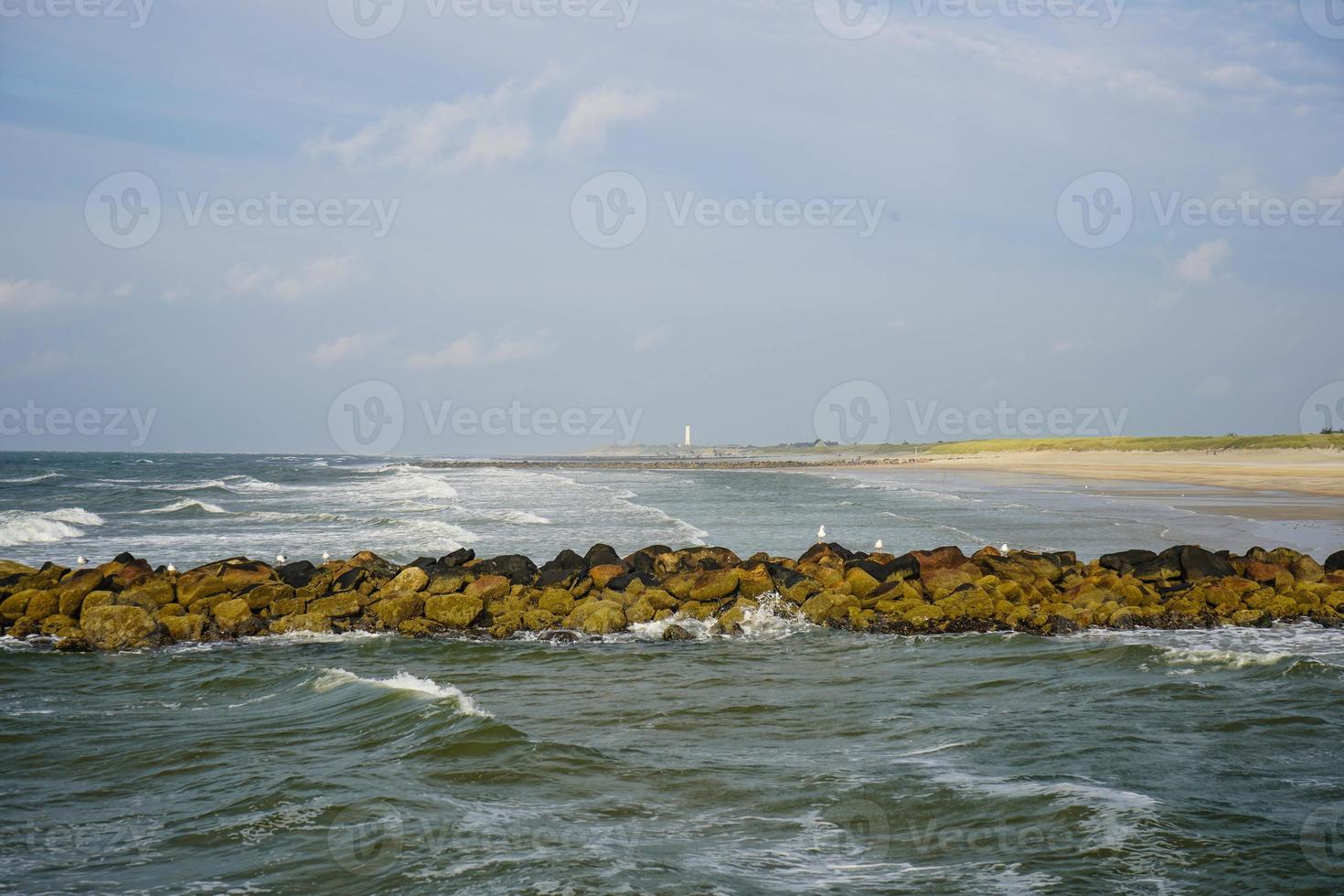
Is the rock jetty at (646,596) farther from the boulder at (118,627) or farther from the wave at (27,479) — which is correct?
the wave at (27,479)

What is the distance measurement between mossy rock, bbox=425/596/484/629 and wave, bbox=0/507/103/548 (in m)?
19.8

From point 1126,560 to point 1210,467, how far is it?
196 ft

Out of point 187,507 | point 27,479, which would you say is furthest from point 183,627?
point 27,479

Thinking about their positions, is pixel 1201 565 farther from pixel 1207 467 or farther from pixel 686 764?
pixel 1207 467

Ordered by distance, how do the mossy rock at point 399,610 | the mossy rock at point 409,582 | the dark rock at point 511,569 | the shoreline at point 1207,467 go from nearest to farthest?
the mossy rock at point 399,610, the mossy rock at point 409,582, the dark rock at point 511,569, the shoreline at point 1207,467

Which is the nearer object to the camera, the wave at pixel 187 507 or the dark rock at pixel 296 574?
the dark rock at pixel 296 574

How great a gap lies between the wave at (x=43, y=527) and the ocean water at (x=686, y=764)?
62.8ft

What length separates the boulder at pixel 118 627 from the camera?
14.0 m

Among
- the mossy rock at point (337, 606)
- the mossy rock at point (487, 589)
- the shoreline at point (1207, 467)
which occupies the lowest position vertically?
the mossy rock at point (337, 606)

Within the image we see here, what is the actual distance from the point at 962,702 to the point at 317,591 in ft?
34.6

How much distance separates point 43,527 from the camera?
106 ft

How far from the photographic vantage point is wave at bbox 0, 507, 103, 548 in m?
30.3

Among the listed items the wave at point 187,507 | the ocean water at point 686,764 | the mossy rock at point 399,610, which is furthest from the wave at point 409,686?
the wave at point 187,507

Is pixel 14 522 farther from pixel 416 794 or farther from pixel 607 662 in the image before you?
pixel 416 794
